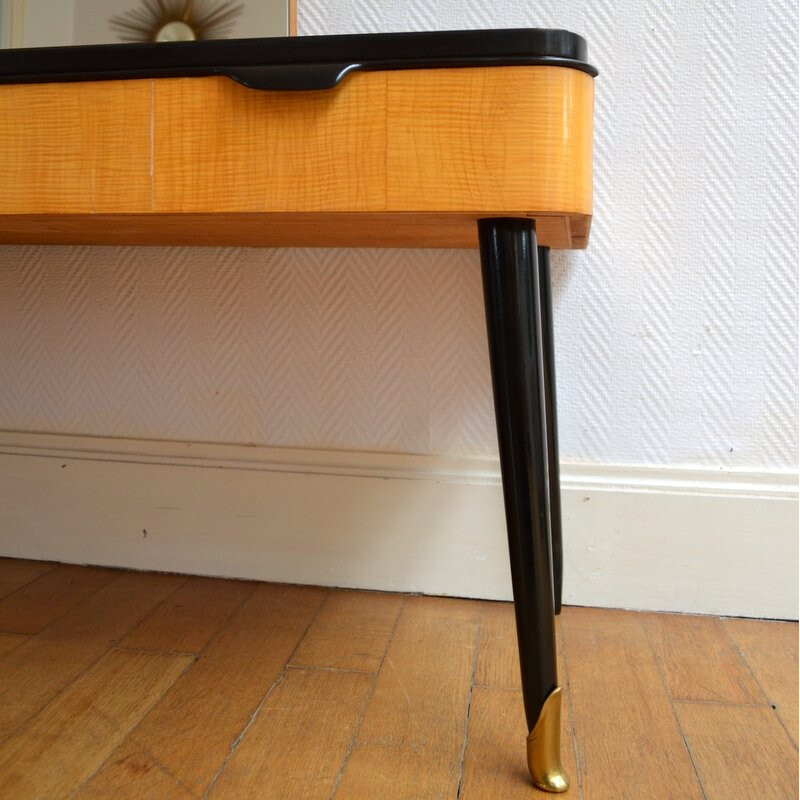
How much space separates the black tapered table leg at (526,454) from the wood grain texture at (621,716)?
0.07m

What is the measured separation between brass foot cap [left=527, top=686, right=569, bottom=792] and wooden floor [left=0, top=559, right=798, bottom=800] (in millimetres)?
18

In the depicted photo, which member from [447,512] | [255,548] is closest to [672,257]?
[447,512]

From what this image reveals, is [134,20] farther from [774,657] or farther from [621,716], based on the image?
[774,657]

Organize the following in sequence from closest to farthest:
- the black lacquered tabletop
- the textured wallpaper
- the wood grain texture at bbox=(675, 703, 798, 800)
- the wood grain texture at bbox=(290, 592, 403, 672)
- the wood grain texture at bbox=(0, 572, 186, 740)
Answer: the black lacquered tabletop
the wood grain texture at bbox=(675, 703, 798, 800)
the wood grain texture at bbox=(0, 572, 186, 740)
the wood grain texture at bbox=(290, 592, 403, 672)
the textured wallpaper

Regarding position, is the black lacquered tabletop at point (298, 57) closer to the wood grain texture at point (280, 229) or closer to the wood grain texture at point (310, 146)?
the wood grain texture at point (310, 146)

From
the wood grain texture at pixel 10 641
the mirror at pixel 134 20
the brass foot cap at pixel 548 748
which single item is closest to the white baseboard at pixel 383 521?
the wood grain texture at pixel 10 641

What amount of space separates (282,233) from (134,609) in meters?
0.56

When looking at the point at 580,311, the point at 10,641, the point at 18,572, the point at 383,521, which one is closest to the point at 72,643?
the point at 10,641

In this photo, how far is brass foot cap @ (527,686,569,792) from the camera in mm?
762

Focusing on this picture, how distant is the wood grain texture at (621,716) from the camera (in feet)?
2.57

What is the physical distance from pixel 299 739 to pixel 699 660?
51 centimetres

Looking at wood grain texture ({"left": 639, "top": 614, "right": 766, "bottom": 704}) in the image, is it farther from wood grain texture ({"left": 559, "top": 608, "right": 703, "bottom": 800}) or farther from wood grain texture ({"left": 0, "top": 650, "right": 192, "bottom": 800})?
wood grain texture ({"left": 0, "top": 650, "right": 192, "bottom": 800})

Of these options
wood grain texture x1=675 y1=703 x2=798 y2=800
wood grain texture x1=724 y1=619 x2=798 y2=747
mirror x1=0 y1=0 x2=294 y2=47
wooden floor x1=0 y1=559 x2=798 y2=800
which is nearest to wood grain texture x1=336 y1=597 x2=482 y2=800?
wooden floor x1=0 y1=559 x2=798 y2=800

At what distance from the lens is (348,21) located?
4.02ft
